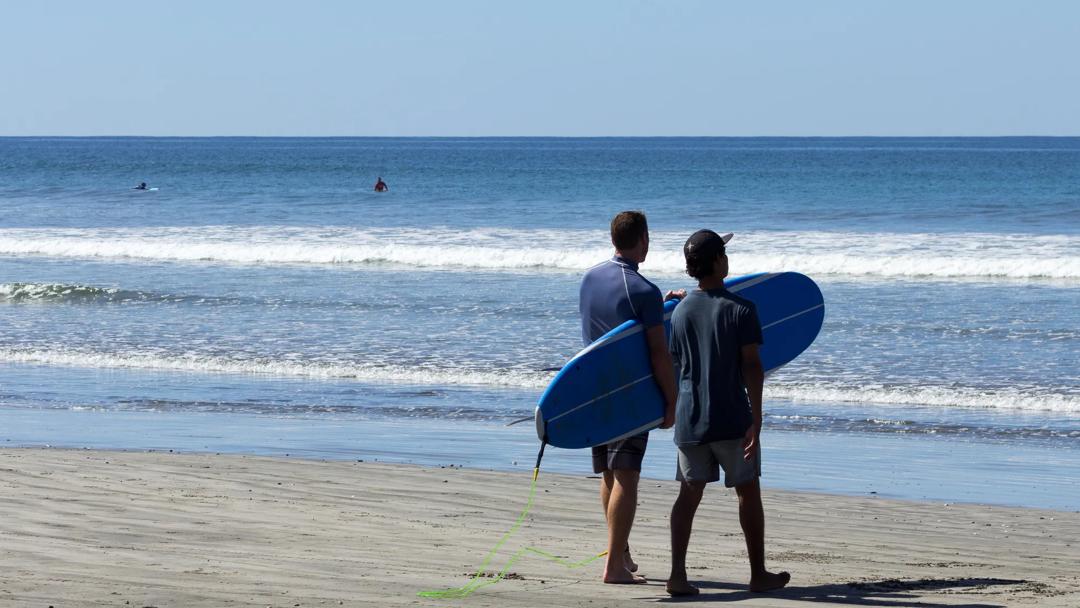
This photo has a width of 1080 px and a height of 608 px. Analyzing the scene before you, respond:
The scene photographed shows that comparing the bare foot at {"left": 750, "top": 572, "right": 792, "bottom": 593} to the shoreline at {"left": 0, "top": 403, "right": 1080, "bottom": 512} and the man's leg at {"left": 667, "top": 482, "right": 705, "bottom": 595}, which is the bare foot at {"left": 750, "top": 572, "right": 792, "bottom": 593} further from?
the shoreline at {"left": 0, "top": 403, "right": 1080, "bottom": 512}

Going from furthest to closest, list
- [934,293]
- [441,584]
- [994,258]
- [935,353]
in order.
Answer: [994,258], [934,293], [935,353], [441,584]

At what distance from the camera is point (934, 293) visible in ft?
61.0

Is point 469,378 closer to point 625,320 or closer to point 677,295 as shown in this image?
point 677,295

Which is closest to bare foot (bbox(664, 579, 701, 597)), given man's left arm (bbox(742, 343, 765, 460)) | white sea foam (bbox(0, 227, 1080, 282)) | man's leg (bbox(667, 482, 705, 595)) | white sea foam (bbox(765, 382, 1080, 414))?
man's leg (bbox(667, 482, 705, 595))

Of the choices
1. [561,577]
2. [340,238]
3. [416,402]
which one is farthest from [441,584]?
[340,238]

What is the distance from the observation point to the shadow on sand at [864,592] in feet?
15.9

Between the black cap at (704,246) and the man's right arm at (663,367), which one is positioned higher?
the black cap at (704,246)

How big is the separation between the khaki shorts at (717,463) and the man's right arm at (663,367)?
0.73ft

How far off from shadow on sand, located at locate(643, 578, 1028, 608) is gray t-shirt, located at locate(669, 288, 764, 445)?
0.65 m

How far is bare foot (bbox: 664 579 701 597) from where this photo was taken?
16.1 ft

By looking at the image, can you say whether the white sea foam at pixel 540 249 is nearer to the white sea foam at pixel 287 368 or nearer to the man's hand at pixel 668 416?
the white sea foam at pixel 287 368

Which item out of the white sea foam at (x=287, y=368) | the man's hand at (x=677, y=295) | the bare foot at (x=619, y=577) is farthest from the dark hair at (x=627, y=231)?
the white sea foam at (x=287, y=368)

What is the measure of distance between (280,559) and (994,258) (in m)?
20.2

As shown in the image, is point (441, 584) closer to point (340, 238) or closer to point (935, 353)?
point (935, 353)
